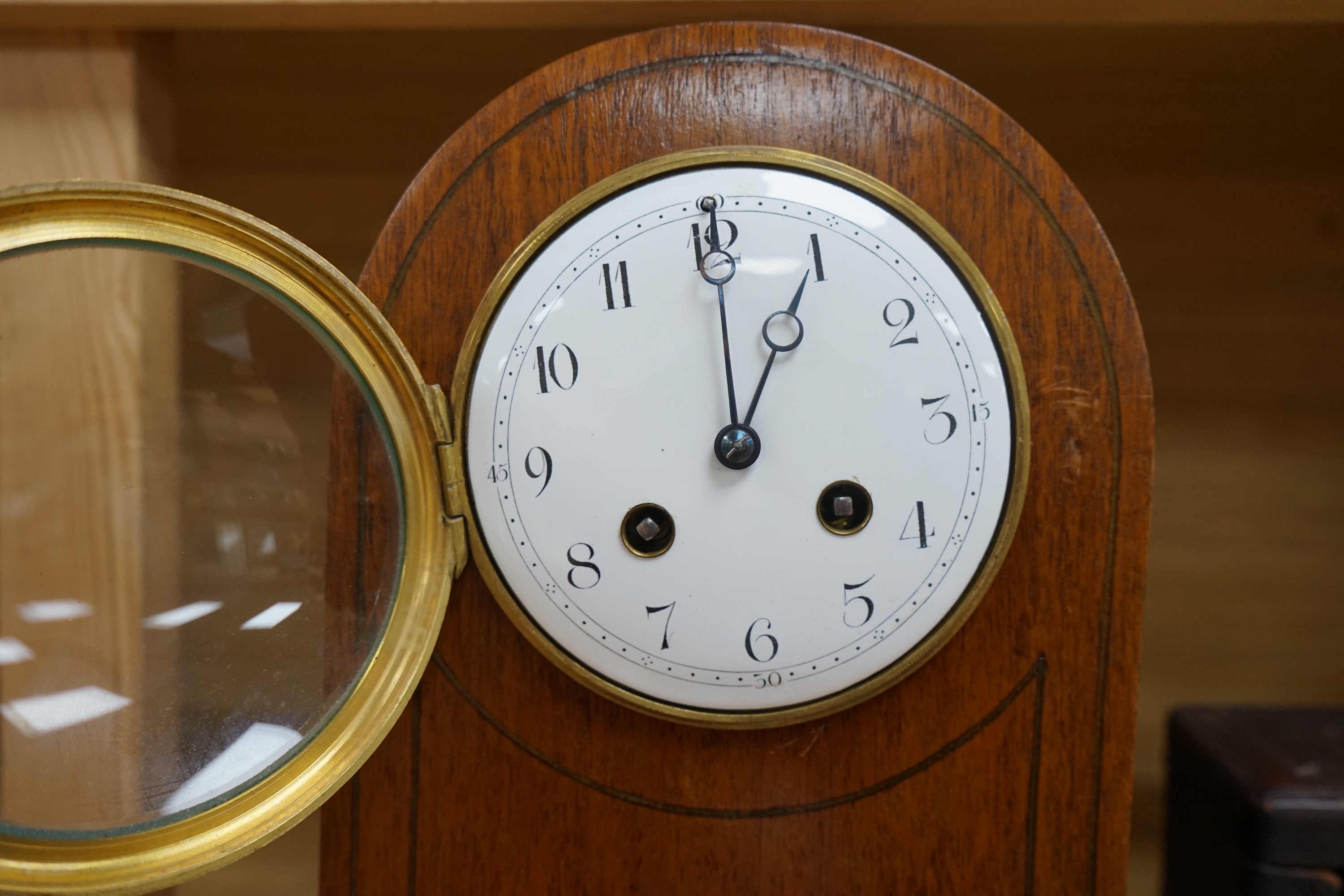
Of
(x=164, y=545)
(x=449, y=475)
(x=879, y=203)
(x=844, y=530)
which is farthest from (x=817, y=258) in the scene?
(x=164, y=545)

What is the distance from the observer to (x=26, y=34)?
720mm

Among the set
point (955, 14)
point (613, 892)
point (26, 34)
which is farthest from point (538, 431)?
point (26, 34)

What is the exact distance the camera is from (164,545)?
1.78 feet

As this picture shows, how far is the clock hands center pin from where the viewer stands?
0.55 meters

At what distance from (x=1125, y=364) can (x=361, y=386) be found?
0.56 m

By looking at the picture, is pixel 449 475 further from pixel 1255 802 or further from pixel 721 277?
pixel 1255 802

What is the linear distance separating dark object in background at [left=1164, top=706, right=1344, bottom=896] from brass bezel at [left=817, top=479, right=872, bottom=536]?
0.42m

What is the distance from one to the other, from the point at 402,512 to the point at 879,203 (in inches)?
16.4

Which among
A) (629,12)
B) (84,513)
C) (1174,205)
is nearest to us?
(84,513)

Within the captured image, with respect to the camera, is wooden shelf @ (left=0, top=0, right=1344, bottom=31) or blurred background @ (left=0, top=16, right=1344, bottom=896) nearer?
wooden shelf @ (left=0, top=0, right=1344, bottom=31)

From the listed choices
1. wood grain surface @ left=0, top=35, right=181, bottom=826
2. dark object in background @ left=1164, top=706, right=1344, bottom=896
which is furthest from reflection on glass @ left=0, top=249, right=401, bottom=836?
dark object in background @ left=1164, top=706, right=1344, bottom=896

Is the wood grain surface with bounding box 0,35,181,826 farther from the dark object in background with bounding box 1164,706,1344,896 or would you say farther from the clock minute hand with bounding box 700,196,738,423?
the dark object in background with bounding box 1164,706,1344,896

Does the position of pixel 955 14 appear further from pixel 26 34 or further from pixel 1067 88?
pixel 26 34

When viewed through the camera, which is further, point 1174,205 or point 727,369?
point 1174,205
